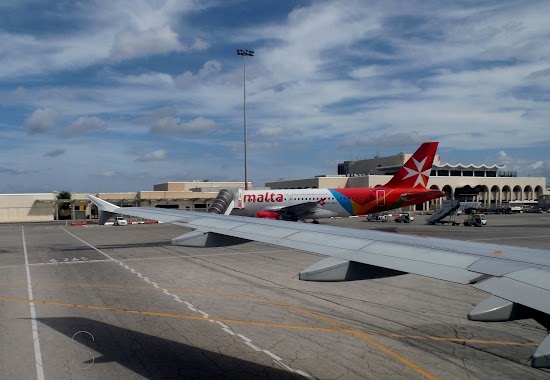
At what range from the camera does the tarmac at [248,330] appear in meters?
8.39

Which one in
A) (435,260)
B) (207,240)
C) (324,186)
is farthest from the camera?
(324,186)

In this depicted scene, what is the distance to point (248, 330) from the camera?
425 inches

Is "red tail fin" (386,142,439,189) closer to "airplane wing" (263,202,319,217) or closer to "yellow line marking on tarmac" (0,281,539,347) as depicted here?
"airplane wing" (263,202,319,217)

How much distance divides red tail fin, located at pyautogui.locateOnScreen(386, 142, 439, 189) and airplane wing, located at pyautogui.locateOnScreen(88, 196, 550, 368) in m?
35.5

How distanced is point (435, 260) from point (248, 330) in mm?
5970

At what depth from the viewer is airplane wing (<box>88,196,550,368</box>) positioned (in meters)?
4.68

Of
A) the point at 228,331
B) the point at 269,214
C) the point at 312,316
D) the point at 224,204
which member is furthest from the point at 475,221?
the point at 228,331

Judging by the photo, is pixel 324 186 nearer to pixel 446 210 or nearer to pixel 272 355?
pixel 446 210

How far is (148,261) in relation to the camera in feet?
76.8

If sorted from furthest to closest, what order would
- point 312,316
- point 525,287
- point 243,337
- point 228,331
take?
point 312,316 → point 228,331 → point 243,337 → point 525,287

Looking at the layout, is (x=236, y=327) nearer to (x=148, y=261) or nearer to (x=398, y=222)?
(x=148, y=261)

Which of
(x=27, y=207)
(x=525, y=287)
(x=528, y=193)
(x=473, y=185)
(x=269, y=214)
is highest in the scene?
(x=473, y=185)

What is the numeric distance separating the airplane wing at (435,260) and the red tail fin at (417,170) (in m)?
35.5

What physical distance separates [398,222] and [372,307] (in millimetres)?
47244
